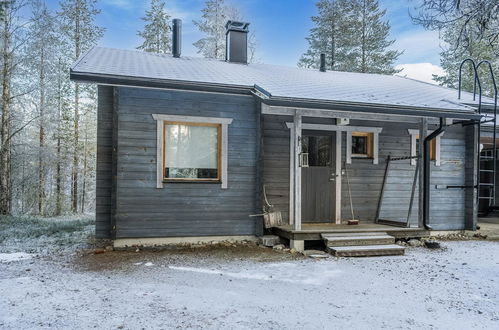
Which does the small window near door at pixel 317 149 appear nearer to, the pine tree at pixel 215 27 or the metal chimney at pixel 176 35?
the metal chimney at pixel 176 35

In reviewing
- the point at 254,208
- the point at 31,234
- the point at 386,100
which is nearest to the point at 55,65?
the point at 31,234

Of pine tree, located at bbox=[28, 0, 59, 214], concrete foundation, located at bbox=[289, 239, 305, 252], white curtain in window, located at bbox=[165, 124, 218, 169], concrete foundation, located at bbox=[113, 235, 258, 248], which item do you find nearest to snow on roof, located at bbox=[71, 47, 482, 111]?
white curtain in window, located at bbox=[165, 124, 218, 169]

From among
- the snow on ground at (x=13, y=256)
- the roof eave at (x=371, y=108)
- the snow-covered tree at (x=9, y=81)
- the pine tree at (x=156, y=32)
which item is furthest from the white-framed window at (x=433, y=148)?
the pine tree at (x=156, y=32)

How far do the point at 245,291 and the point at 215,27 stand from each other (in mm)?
17281

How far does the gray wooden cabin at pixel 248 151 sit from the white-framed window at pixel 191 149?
19 millimetres

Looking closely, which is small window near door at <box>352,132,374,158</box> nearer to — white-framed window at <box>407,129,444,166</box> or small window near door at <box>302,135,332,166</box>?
small window near door at <box>302,135,332,166</box>

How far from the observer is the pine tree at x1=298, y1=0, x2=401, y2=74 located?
63.0 feet

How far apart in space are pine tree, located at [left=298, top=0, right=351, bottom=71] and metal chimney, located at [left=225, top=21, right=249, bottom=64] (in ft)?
34.3

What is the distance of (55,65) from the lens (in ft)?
47.8

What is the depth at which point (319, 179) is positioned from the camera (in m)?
7.88

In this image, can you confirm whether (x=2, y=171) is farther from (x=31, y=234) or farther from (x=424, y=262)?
(x=424, y=262)

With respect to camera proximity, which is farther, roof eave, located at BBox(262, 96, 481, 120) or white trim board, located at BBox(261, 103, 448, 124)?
white trim board, located at BBox(261, 103, 448, 124)

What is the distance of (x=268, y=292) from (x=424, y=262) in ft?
10.0

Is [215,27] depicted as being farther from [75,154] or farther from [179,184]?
[179,184]
